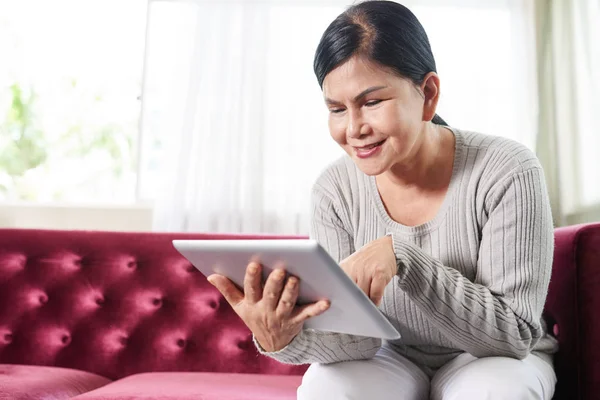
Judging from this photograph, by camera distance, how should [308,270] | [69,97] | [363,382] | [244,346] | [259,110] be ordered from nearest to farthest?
1. [308,270]
2. [363,382]
3. [244,346]
4. [259,110]
5. [69,97]

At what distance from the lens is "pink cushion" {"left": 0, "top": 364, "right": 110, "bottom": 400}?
1.57m

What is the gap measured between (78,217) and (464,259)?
6.41 feet

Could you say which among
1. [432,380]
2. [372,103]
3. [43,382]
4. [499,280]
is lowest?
[43,382]

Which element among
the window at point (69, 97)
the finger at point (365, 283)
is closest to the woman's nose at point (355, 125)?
the finger at point (365, 283)

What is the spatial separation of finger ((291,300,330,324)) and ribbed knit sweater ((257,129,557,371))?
0.14 metres

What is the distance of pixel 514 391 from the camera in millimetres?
961

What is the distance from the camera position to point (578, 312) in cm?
138

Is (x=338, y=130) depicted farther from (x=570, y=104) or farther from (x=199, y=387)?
(x=570, y=104)

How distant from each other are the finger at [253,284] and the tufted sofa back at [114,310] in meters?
0.99

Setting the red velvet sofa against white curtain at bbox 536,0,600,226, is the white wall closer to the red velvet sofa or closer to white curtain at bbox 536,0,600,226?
the red velvet sofa

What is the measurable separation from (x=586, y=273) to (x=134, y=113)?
2.18m

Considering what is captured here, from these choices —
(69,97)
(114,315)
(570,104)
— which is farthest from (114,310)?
(570,104)

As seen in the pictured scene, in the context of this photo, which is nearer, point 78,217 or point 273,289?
point 273,289

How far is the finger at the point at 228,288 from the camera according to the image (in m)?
0.99
